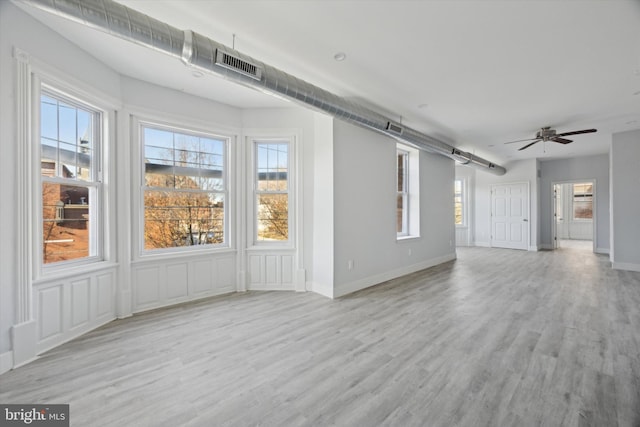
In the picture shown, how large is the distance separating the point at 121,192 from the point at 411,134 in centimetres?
433

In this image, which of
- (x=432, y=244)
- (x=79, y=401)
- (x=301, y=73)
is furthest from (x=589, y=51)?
(x=79, y=401)

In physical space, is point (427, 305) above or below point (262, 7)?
below

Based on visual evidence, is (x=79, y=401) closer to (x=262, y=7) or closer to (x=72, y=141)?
(x=72, y=141)

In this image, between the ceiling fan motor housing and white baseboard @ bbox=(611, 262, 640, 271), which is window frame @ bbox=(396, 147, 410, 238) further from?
white baseboard @ bbox=(611, 262, 640, 271)

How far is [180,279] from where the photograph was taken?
3.81 meters

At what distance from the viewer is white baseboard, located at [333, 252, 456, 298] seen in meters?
4.20

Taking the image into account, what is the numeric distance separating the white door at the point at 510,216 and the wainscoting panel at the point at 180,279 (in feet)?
29.3

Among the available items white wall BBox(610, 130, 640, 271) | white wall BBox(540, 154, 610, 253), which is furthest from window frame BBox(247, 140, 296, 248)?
white wall BBox(540, 154, 610, 253)

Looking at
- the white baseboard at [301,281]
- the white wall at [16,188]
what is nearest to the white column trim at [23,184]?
the white wall at [16,188]

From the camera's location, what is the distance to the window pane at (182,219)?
369 cm

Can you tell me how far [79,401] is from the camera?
1.85 metres

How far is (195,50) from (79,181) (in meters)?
2.04

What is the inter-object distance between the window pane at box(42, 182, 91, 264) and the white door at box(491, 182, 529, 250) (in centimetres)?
1069

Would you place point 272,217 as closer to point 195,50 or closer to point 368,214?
point 368,214
